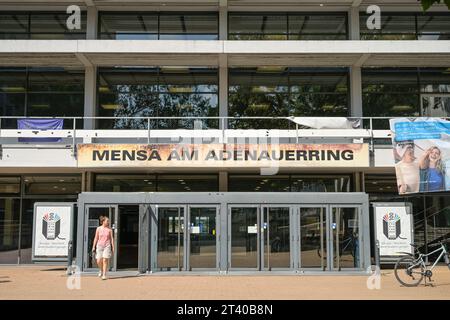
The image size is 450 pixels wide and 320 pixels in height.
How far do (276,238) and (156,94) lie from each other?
8.36 meters

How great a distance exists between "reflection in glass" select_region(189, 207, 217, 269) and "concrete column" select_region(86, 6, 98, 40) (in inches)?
364

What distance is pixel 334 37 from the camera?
23062 millimetres

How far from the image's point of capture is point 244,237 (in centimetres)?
1708

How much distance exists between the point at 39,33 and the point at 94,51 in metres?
3.76

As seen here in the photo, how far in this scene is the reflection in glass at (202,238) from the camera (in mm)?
17000

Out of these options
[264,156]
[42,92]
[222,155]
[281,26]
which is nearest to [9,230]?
[42,92]

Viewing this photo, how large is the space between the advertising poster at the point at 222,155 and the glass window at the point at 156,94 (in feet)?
11.7

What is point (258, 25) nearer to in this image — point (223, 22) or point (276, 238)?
point (223, 22)

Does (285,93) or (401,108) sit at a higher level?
(285,93)

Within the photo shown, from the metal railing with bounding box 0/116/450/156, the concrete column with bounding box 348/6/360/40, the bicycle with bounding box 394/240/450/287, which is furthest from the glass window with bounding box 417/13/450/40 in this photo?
the bicycle with bounding box 394/240/450/287

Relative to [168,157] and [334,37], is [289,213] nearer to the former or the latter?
[168,157]

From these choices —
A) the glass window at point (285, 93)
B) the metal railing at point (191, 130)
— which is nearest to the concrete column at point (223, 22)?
the glass window at point (285, 93)

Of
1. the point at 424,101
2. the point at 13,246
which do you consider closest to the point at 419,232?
the point at 424,101

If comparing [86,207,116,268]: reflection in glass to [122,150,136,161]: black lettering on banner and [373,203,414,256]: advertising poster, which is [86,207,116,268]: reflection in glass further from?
[373,203,414,256]: advertising poster
